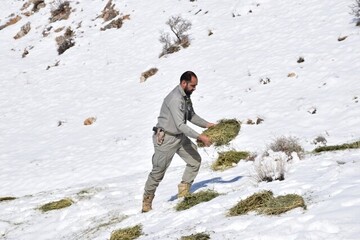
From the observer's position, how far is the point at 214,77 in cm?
1722

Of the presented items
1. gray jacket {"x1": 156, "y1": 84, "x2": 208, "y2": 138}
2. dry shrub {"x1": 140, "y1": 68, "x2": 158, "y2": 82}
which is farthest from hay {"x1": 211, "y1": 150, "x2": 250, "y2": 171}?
dry shrub {"x1": 140, "y1": 68, "x2": 158, "y2": 82}

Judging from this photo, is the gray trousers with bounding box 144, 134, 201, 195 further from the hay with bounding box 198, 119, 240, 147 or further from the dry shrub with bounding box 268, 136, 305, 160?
the hay with bounding box 198, 119, 240, 147

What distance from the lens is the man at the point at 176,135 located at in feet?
21.1

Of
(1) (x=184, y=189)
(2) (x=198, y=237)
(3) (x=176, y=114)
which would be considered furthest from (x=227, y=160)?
(2) (x=198, y=237)

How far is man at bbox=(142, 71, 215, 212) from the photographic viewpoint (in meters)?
6.42

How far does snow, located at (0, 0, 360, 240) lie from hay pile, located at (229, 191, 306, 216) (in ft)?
0.38

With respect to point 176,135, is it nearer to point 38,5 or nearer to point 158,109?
point 158,109

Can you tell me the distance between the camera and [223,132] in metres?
12.3

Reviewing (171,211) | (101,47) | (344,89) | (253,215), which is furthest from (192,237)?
(101,47)

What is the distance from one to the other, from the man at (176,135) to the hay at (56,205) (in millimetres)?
2607

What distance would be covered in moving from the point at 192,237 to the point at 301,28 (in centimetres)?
1509

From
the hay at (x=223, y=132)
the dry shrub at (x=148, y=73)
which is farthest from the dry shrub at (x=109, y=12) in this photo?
the hay at (x=223, y=132)

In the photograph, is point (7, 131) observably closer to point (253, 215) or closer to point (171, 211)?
point (171, 211)

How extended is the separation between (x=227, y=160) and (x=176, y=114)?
11.6ft
